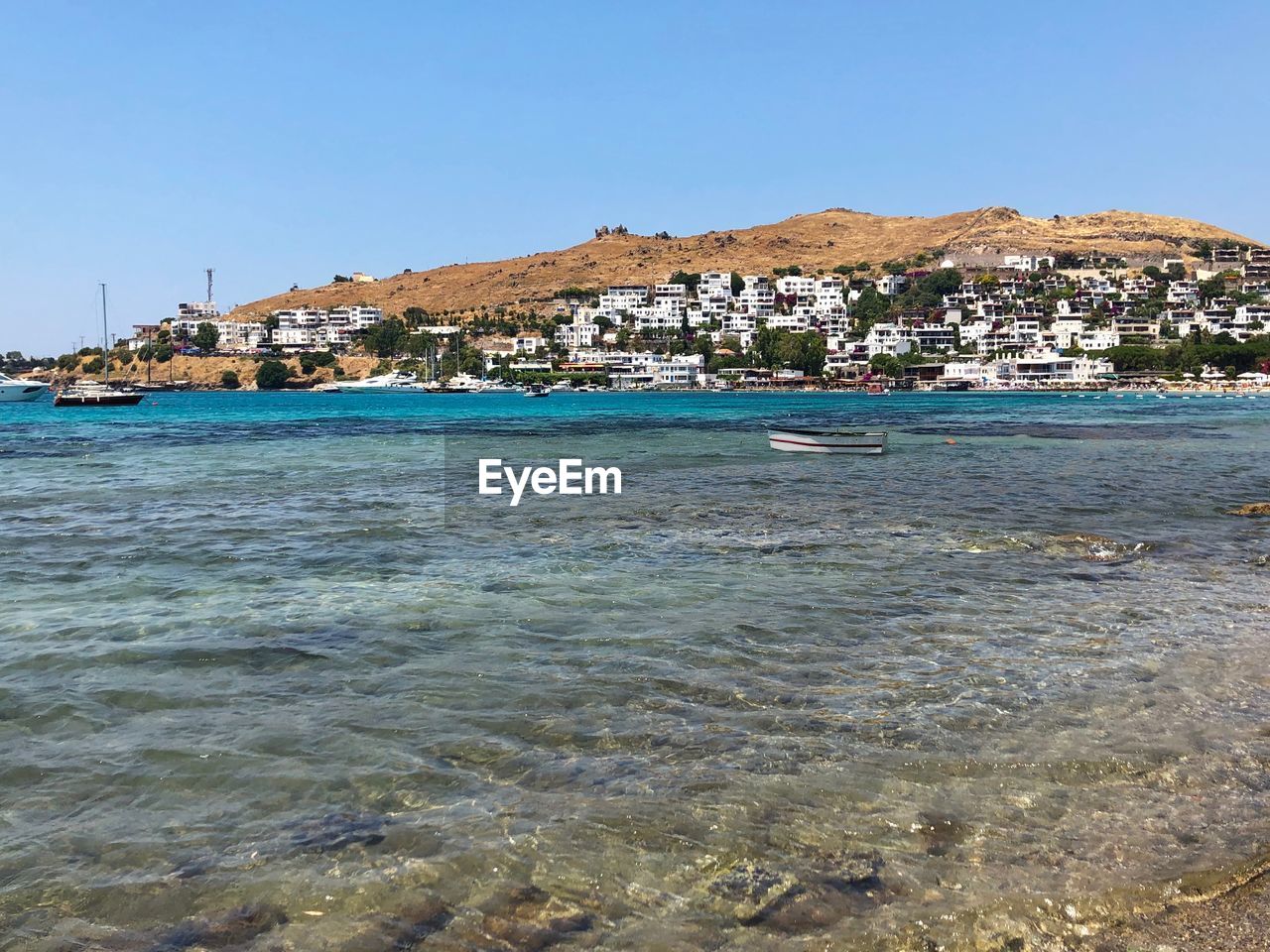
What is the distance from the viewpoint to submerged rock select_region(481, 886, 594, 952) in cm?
453

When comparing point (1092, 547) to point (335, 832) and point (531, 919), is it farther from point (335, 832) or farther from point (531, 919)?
point (335, 832)

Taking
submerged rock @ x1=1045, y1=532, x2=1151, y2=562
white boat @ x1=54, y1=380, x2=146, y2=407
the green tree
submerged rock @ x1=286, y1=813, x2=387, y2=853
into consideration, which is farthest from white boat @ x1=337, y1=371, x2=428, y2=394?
submerged rock @ x1=286, y1=813, x2=387, y2=853

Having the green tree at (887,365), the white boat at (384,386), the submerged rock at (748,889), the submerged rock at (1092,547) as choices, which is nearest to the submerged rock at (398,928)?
the submerged rock at (748,889)

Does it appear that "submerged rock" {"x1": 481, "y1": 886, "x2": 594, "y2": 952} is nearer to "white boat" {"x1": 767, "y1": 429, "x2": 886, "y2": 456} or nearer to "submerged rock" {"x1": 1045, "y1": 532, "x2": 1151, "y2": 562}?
"submerged rock" {"x1": 1045, "y1": 532, "x2": 1151, "y2": 562}

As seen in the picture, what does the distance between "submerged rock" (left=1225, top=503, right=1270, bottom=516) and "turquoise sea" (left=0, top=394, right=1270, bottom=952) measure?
10.00ft

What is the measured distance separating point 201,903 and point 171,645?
5341mm

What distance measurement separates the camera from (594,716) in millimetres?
7445

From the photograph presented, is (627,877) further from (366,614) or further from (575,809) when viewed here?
(366,614)

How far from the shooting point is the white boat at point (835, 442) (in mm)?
38391

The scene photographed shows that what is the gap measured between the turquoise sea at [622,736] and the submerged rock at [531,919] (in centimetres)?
2

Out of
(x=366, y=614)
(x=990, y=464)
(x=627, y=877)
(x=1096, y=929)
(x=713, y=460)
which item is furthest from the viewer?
(x=713, y=460)

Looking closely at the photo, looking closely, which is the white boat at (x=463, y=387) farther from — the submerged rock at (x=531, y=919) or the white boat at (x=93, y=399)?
the submerged rock at (x=531, y=919)

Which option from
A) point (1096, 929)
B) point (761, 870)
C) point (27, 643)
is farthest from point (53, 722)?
point (1096, 929)

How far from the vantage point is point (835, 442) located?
127 feet
